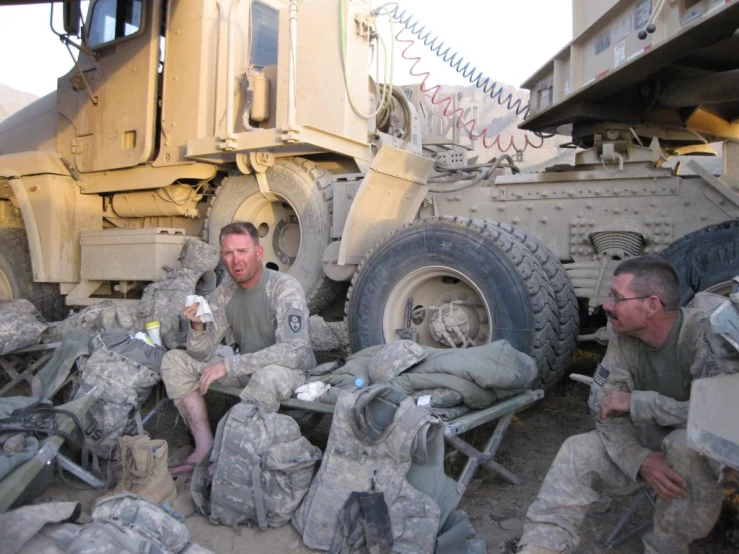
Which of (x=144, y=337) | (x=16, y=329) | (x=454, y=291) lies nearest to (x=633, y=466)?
(x=454, y=291)

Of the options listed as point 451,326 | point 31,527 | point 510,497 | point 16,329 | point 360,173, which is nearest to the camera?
point 31,527

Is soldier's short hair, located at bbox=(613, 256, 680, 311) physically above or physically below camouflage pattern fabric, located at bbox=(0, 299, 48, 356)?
above

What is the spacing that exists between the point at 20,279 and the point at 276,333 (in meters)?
3.71

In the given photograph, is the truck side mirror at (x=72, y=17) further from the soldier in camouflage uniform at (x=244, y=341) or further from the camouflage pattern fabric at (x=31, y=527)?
the camouflage pattern fabric at (x=31, y=527)

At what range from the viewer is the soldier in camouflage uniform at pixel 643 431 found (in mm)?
2193

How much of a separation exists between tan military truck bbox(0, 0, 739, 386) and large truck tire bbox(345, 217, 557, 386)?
0.04ft

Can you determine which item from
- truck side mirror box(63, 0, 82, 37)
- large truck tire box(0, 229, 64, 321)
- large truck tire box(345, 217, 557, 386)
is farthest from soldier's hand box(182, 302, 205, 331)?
truck side mirror box(63, 0, 82, 37)

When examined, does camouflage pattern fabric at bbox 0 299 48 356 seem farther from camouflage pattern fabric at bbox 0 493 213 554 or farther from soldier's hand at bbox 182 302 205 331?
camouflage pattern fabric at bbox 0 493 213 554

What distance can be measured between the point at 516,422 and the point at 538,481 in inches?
29.0

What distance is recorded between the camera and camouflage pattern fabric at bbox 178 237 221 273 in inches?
197

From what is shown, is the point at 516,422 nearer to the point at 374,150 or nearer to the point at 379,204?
the point at 379,204

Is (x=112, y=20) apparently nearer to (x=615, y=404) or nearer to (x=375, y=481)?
(x=375, y=481)

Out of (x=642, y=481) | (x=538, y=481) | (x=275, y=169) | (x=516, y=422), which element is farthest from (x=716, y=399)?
(x=275, y=169)

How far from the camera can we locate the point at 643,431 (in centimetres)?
242
